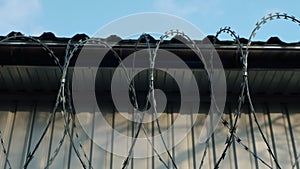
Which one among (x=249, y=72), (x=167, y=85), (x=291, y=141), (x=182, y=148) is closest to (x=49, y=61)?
(x=167, y=85)

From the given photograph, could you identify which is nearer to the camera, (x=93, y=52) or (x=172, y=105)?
(x=93, y=52)

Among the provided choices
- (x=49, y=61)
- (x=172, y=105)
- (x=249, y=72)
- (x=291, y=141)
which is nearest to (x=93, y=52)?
(x=49, y=61)

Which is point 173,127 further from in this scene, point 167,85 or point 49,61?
point 49,61

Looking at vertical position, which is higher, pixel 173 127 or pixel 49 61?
pixel 49 61

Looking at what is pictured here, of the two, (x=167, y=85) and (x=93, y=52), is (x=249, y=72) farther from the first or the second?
(x=93, y=52)

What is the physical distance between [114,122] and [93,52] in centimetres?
64

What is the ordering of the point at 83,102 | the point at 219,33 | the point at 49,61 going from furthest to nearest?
the point at 83,102, the point at 49,61, the point at 219,33

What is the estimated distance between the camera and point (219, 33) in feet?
10.1

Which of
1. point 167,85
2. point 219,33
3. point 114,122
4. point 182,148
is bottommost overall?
point 182,148

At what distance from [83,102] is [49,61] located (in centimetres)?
48

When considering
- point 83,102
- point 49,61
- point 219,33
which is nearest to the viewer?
point 219,33

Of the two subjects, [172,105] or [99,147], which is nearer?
[99,147]

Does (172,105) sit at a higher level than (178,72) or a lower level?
lower

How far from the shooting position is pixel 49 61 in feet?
10.7
